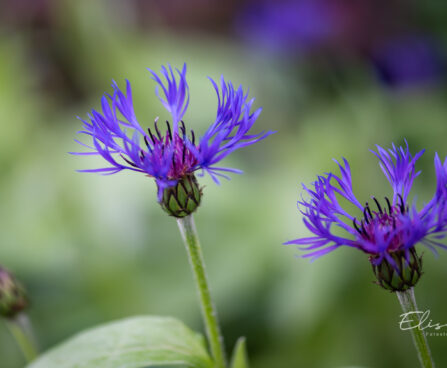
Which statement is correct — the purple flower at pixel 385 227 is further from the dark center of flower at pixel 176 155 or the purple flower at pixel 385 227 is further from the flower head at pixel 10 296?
the flower head at pixel 10 296

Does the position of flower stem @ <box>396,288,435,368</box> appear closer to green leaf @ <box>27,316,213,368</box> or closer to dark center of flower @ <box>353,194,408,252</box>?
dark center of flower @ <box>353,194,408,252</box>

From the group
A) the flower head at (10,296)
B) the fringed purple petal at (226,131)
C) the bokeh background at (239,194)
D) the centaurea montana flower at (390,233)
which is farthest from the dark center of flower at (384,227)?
the bokeh background at (239,194)

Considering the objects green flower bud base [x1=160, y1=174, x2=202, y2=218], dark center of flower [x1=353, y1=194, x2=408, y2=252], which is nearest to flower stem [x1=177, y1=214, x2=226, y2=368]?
green flower bud base [x1=160, y1=174, x2=202, y2=218]

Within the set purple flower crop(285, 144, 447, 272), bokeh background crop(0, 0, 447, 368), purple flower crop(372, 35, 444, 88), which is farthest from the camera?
purple flower crop(372, 35, 444, 88)

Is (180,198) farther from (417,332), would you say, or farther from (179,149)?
(417,332)

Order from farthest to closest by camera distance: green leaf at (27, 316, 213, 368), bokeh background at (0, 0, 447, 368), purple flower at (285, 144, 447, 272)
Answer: bokeh background at (0, 0, 447, 368) < green leaf at (27, 316, 213, 368) < purple flower at (285, 144, 447, 272)

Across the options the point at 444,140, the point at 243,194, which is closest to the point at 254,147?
the point at 243,194
